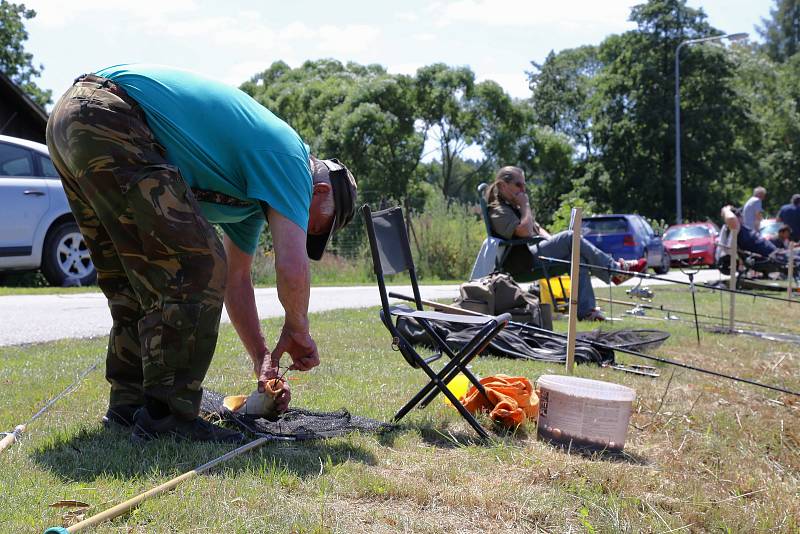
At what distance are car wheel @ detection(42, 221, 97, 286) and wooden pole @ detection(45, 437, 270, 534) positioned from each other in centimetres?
764

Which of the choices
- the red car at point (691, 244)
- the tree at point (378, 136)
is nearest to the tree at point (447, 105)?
the tree at point (378, 136)

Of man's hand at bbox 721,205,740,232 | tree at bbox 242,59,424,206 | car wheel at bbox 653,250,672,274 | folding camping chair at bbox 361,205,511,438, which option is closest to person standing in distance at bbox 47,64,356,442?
folding camping chair at bbox 361,205,511,438

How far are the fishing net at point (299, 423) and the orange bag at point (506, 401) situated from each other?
20.4 inches

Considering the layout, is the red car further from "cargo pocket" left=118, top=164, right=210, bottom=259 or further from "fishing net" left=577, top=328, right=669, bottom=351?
"cargo pocket" left=118, top=164, right=210, bottom=259

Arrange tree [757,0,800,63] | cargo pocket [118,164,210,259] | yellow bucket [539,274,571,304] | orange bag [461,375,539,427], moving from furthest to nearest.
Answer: tree [757,0,800,63] < yellow bucket [539,274,571,304] < orange bag [461,375,539,427] < cargo pocket [118,164,210,259]

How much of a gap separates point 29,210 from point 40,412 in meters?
6.69

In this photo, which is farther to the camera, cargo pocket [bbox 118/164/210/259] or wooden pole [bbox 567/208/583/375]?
wooden pole [bbox 567/208/583/375]

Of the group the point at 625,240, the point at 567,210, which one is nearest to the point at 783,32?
the point at 567,210

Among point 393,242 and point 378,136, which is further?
point 378,136

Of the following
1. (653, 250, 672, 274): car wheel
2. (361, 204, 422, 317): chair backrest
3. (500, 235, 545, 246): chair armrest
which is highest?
(361, 204, 422, 317): chair backrest

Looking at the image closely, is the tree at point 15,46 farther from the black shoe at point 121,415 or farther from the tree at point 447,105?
the black shoe at point 121,415

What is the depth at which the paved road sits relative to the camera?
6809 mm

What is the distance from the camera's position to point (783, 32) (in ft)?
235

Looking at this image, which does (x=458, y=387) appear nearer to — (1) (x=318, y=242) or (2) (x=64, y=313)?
(1) (x=318, y=242)
